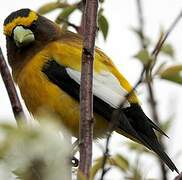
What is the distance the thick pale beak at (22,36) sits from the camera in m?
3.89

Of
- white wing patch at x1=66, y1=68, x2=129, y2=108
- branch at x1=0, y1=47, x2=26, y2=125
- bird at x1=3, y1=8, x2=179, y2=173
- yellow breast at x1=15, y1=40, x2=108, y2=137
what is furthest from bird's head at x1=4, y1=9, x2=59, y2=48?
branch at x1=0, y1=47, x2=26, y2=125

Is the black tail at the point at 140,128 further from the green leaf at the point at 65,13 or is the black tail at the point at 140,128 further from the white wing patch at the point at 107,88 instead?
the green leaf at the point at 65,13

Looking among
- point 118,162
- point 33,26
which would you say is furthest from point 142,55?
point 33,26

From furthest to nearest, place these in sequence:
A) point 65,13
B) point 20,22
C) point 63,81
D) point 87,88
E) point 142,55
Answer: point 20,22
point 63,81
point 65,13
point 142,55
point 87,88

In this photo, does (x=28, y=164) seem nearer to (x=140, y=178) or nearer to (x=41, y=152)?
(x=41, y=152)

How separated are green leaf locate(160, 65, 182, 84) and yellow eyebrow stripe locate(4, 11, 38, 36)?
213 centimetres

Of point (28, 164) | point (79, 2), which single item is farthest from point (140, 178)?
point (79, 2)

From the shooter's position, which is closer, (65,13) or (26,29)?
(65,13)

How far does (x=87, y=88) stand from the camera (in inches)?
74.6

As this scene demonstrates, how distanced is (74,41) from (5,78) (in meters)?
2.04

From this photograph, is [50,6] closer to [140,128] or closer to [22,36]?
[22,36]

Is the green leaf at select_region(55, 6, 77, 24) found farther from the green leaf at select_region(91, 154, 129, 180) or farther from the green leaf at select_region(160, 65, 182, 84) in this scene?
the green leaf at select_region(160, 65, 182, 84)

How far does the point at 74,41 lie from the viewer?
4.09 metres

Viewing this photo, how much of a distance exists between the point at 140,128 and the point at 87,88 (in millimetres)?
1386
